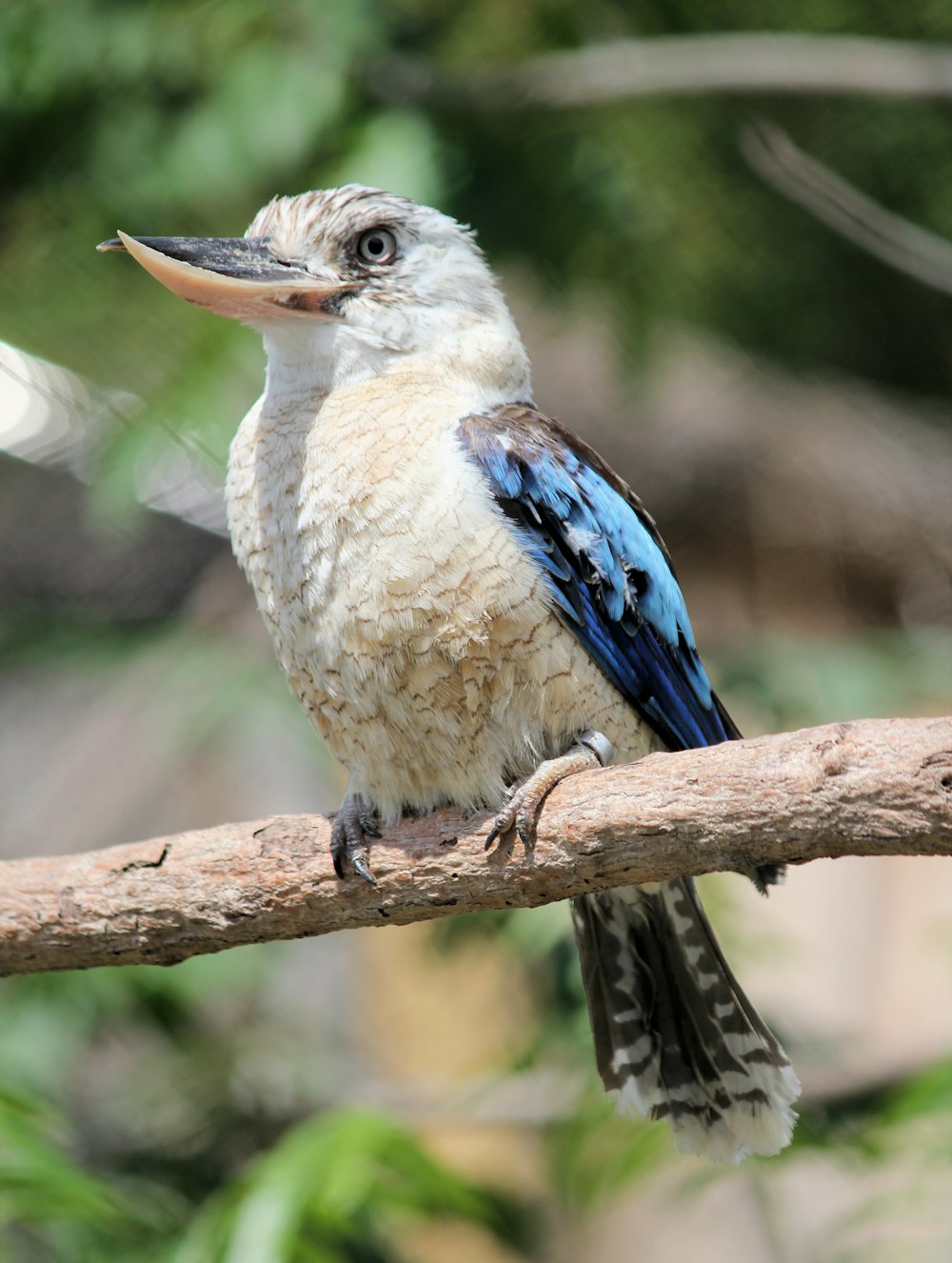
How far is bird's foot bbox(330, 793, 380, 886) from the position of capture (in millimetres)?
2834

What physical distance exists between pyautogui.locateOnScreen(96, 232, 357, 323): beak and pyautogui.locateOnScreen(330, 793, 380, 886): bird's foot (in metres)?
1.09

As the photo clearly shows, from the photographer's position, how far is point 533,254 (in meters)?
5.31

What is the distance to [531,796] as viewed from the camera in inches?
106

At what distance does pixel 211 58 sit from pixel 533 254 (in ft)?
4.30

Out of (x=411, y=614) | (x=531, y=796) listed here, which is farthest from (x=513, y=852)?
(x=411, y=614)

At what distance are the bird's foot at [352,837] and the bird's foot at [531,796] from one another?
27 cm

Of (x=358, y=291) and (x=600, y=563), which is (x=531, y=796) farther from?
(x=358, y=291)

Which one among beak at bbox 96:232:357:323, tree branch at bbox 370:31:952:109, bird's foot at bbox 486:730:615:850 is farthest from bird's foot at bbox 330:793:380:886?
tree branch at bbox 370:31:952:109

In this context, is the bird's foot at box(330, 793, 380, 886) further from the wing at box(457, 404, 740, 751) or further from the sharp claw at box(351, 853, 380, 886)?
the wing at box(457, 404, 740, 751)

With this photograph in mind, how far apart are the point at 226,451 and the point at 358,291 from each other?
1334 millimetres

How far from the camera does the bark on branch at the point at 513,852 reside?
88.8 inches

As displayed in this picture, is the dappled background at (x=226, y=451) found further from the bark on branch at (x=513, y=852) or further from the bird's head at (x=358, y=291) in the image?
the bird's head at (x=358, y=291)

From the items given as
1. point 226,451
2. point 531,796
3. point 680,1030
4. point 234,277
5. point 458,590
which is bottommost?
point 680,1030

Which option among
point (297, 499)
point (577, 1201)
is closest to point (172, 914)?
point (297, 499)
